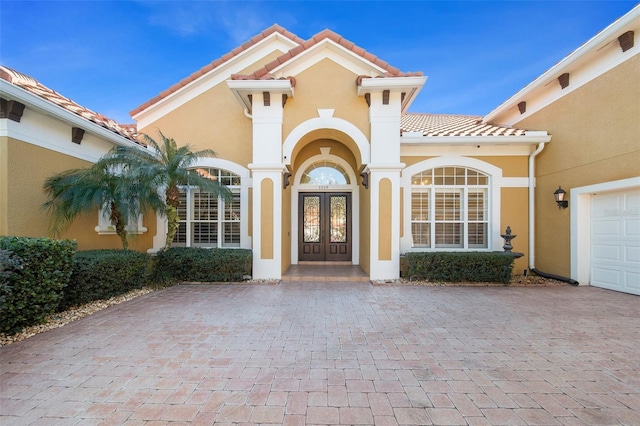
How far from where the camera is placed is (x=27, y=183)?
17.6ft

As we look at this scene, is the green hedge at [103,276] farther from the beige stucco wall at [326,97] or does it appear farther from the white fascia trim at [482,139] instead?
the white fascia trim at [482,139]

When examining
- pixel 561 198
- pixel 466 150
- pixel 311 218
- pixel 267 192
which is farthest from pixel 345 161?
pixel 561 198

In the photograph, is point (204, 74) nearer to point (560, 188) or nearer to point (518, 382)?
point (518, 382)

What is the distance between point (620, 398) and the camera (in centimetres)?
262

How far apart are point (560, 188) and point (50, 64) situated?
1422 centimetres

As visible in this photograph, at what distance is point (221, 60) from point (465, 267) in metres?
9.84

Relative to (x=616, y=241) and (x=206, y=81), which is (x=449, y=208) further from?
(x=206, y=81)

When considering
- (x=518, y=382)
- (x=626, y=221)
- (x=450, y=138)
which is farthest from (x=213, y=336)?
(x=626, y=221)

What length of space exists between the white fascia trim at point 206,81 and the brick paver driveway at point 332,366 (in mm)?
6518

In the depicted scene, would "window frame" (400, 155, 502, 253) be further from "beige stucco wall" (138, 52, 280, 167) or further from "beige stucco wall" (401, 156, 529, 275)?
"beige stucco wall" (138, 52, 280, 167)

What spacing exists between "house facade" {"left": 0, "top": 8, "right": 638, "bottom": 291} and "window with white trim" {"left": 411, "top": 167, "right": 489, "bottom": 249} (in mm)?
36

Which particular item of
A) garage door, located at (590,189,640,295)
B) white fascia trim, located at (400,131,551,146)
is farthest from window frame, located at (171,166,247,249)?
garage door, located at (590,189,640,295)

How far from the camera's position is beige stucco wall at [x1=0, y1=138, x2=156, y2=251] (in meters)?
5.00

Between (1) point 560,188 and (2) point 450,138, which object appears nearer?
(1) point 560,188
